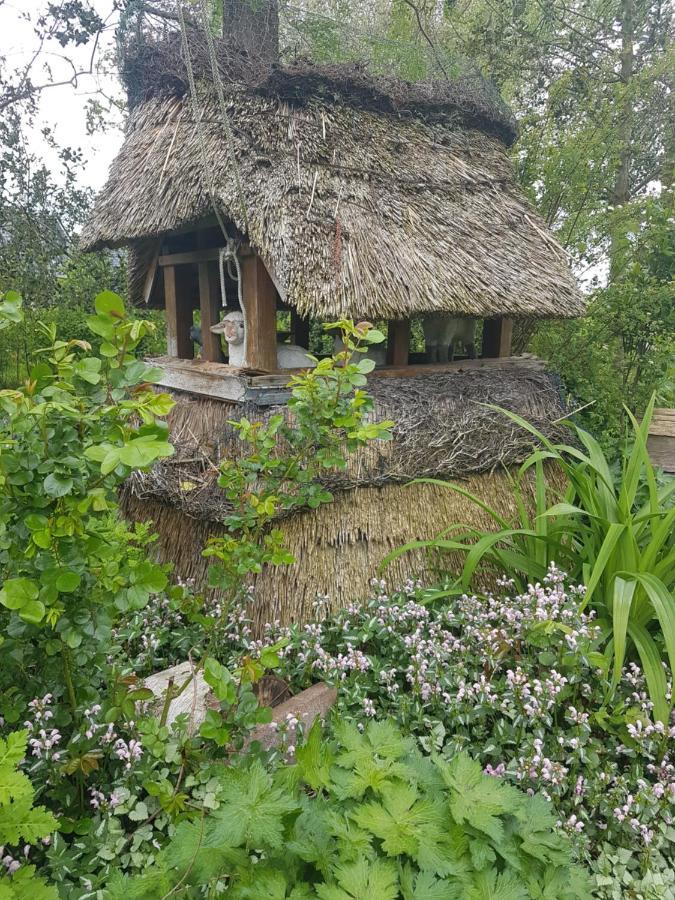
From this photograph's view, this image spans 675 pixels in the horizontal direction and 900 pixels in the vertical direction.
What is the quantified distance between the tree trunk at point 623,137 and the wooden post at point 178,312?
14.9 ft

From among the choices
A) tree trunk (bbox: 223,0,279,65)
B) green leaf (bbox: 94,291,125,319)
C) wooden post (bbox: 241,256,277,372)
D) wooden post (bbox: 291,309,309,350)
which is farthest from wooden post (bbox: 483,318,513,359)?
green leaf (bbox: 94,291,125,319)

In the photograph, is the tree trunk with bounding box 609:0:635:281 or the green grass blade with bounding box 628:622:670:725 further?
the tree trunk with bounding box 609:0:635:281

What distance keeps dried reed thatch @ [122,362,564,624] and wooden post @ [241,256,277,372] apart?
0.29 metres

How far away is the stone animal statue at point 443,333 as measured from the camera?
12.6 feet

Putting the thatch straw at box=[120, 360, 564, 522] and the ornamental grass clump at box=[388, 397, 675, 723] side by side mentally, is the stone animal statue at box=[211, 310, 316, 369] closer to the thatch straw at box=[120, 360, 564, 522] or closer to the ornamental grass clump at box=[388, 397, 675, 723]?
the thatch straw at box=[120, 360, 564, 522]

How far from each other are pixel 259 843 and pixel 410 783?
38 centimetres

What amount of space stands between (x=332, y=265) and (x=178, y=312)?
5.08 ft

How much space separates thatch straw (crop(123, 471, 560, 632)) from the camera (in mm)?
2693

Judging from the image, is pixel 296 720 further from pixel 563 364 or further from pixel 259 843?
pixel 563 364

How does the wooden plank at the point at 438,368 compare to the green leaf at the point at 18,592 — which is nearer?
the green leaf at the point at 18,592

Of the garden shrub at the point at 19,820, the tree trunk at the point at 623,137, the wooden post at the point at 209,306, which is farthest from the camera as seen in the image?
the tree trunk at the point at 623,137

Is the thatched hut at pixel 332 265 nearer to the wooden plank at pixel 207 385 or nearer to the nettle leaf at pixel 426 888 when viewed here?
the wooden plank at pixel 207 385

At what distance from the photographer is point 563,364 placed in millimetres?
5215

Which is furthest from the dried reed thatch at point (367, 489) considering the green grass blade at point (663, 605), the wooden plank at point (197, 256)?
the green grass blade at point (663, 605)
